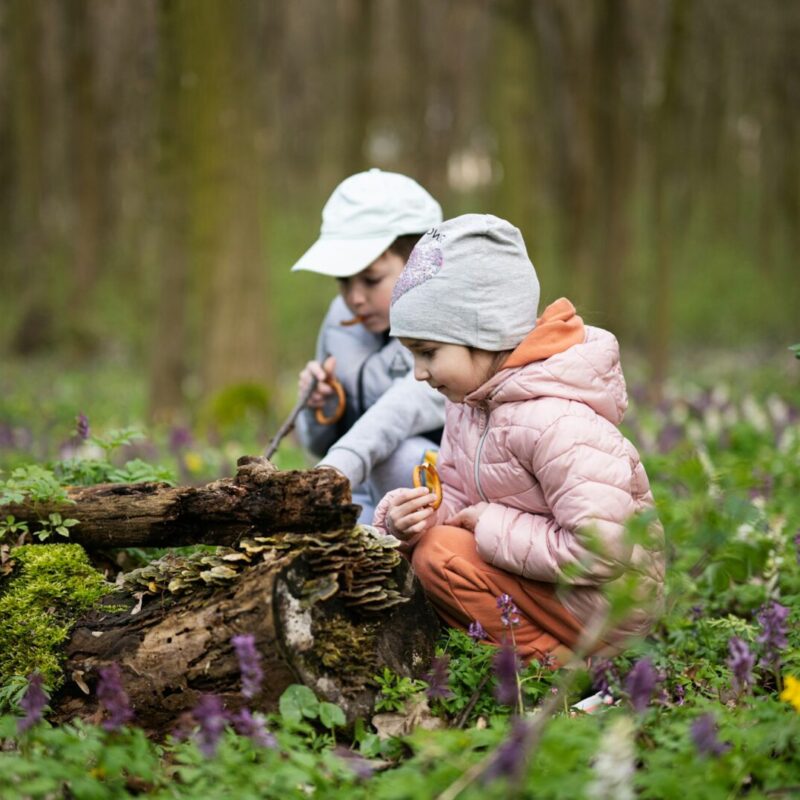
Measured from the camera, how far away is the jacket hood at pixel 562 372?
3064 millimetres

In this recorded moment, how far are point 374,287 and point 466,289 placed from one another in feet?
3.85

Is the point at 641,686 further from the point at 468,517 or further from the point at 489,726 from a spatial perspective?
the point at 468,517

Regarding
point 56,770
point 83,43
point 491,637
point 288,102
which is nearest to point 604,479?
point 491,637

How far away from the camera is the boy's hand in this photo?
425 centimetres

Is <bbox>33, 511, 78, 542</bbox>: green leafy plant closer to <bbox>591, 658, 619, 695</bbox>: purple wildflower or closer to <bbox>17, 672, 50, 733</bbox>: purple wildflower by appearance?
<bbox>17, 672, 50, 733</bbox>: purple wildflower

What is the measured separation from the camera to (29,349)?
17375mm

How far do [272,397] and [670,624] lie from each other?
18.9 feet

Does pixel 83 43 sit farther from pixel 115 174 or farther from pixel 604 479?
pixel 604 479

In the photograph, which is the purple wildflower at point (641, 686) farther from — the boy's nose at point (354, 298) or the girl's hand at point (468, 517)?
the boy's nose at point (354, 298)

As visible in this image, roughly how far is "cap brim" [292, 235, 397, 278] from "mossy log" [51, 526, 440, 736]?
1.28 metres

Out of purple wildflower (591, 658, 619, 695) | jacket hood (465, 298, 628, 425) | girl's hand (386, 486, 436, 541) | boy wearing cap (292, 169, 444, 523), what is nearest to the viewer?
purple wildflower (591, 658, 619, 695)

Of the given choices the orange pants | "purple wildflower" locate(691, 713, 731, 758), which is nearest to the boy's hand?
the orange pants

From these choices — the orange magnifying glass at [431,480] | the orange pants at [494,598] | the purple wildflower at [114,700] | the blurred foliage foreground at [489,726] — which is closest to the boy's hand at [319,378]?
the blurred foliage foreground at [489,726]

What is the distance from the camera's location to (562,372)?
10.1 ft
